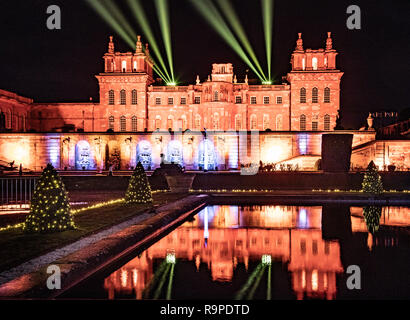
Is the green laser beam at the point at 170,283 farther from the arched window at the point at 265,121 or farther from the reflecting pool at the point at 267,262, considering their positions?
the arched window at the point at 265,121

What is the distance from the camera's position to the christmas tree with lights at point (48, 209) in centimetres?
1009

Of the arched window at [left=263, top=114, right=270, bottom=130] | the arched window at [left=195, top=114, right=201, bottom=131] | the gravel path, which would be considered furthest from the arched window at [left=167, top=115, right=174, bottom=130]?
the gravel path

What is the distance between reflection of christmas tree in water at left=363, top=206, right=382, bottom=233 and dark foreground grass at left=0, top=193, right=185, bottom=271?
6775 mm

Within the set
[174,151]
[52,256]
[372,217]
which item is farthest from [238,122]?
[52,256]

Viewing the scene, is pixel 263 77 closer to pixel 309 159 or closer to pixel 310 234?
pixel 309 159

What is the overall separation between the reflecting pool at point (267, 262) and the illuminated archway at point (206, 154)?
35052 millimetres

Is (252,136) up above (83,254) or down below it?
above

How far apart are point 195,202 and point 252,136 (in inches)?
1231

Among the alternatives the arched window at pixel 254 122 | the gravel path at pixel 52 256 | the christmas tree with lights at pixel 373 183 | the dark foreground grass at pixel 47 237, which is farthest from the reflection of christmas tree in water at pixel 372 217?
the arched window at pixel 254 122

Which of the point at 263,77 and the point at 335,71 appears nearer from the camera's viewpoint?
the point at 335,71

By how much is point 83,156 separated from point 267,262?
1750 inches

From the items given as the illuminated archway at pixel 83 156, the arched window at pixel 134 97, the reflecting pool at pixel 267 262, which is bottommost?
the reflecting pool at pixel 267 262

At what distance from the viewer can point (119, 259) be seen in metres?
8.38
